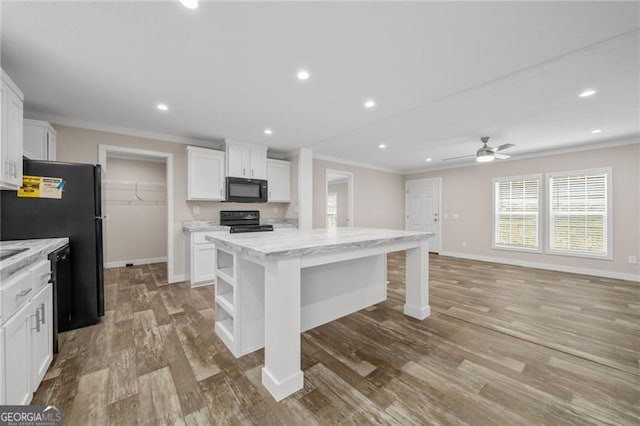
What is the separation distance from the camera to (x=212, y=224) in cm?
439

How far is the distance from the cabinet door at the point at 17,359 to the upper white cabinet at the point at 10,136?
1.21 meters

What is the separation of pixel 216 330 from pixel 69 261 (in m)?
1.56

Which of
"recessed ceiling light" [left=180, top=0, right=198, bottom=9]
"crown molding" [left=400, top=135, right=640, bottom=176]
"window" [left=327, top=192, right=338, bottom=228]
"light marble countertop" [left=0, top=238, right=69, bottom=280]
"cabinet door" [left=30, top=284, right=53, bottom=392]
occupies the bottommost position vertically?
"cabinet door" [left=30, top=284, right=53, bottom=392]

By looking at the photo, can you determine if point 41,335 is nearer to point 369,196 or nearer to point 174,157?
point 174,157

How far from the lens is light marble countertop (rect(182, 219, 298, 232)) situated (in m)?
3.90

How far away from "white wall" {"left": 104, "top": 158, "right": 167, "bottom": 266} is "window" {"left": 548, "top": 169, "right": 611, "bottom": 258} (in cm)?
836

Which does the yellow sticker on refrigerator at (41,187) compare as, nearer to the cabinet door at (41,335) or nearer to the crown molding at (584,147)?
the cabinet door at (41,335)

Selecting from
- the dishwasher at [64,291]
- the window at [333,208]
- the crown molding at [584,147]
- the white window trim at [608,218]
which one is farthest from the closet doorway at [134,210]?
the white window trim at [608,218]

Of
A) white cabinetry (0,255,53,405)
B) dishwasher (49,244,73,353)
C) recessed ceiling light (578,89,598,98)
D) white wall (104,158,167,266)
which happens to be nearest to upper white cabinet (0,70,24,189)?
dishwasher (49,244,73,353)

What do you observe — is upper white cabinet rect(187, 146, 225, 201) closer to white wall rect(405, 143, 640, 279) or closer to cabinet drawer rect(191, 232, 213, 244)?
cabinet drawer rect(191, 232, 213, 244)

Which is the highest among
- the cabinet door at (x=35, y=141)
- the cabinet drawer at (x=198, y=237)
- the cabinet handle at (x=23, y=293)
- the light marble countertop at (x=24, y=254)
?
the cabinet door at (x=35, y=141)

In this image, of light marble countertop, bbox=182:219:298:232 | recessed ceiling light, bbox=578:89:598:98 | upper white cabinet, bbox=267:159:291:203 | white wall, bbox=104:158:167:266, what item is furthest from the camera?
white wall, bbox=104:158:167:266

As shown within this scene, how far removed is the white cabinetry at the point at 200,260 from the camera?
148 inches

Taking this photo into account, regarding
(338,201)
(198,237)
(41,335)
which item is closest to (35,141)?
(198,237)
